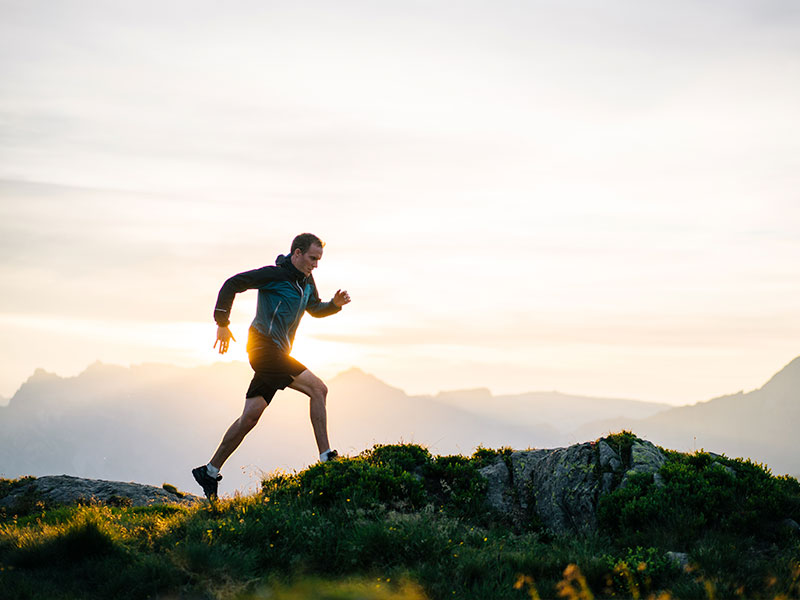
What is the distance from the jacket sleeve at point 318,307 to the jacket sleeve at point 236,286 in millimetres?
949

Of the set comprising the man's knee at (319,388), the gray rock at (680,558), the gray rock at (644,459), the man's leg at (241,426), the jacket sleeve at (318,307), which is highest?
the jacket sleeve at (318,307)

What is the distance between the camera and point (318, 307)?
38.3ft

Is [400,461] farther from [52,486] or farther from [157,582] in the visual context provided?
[52,486]

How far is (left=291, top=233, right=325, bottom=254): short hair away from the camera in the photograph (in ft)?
36.6

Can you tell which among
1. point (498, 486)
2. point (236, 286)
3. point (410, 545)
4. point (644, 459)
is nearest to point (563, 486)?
point (498, 486)

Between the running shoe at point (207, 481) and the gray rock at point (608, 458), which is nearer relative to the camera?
the gray rock at point (608, 458)

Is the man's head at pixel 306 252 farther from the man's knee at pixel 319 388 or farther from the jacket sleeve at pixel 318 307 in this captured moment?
the man's knee at pixel 319 388

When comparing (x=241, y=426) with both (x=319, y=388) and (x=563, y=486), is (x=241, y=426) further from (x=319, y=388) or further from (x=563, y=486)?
(x=563, y=486)

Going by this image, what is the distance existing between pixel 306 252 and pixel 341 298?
3.82 feet

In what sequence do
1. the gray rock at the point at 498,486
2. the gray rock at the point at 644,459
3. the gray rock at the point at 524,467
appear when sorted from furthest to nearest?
the gray rock at the point at 524,467
the gray rock at the point at 498,486
the gray rock at the point at 644,459

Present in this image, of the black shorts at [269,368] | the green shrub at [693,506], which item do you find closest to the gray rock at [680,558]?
the green shrub at [693,506]

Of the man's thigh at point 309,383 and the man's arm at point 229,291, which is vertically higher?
the man's arm at point 229,291

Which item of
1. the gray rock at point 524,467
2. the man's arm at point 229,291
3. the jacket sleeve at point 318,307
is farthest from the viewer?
the jacket sleeve at point 318,307

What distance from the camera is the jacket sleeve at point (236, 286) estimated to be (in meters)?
10.5
